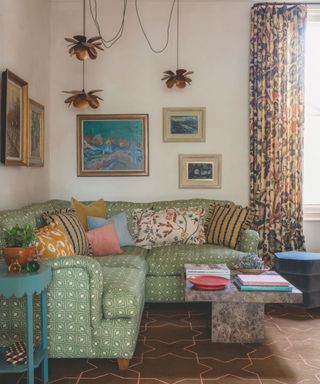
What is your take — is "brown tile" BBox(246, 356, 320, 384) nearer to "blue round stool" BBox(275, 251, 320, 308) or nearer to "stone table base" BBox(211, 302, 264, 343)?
"stone table base" BBox(211, 302, 264, 343)

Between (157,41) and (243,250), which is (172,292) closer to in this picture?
(243,250)

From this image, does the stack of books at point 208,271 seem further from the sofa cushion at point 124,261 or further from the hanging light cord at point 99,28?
the hanging light cord at point 99,28

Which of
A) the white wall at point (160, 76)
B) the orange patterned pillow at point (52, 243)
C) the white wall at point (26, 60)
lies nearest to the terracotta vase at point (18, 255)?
the orange patterned pillow at point (52, 243)

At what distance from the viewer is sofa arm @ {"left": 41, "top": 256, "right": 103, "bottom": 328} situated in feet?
8.72

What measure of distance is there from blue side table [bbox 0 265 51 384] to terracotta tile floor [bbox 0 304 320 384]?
25cm

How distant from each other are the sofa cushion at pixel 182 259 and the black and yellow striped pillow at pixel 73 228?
583mm

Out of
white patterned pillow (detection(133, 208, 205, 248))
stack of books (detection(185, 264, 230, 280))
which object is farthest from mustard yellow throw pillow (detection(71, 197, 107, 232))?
stack of books (detection(185, 264, 230, 280))

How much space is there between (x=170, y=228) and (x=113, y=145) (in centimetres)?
122

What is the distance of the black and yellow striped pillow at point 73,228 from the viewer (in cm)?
363

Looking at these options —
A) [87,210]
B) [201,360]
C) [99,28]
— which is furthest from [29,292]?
[99,28]

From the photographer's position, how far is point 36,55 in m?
4.52

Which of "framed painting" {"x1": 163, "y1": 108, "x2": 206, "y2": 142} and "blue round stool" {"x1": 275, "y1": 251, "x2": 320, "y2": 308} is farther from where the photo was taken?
"framed painting" {"x1": 163, "y1": 108, "x2": 206, "y2": 142}

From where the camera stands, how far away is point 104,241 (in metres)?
3.98

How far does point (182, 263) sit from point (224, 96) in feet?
6.77
